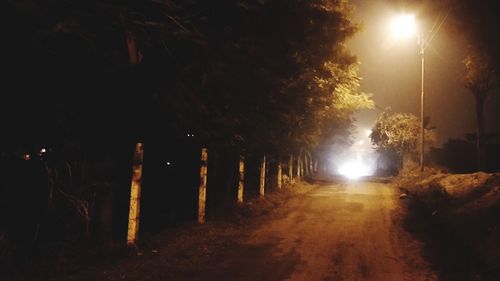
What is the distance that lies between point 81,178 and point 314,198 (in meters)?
12.7

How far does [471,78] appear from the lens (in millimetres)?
28469

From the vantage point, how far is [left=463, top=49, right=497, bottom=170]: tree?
27.5m

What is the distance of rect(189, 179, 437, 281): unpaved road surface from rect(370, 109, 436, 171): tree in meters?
21.6

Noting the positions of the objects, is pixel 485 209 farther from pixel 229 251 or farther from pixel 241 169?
pixel 241 169

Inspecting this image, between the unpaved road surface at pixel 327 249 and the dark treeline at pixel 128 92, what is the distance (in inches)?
118

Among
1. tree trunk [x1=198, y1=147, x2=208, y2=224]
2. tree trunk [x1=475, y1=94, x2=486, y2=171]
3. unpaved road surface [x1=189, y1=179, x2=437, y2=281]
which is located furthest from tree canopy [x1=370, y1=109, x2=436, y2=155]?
tree trunk [x1=198, y1=147, x2=208, y2=224]

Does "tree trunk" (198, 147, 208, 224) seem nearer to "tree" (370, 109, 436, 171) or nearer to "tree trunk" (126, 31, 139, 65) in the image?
"tree trunk" (126, 31, 139, 65)

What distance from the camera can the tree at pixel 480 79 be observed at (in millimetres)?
27547

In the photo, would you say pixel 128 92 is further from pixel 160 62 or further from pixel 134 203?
pixel 134 203

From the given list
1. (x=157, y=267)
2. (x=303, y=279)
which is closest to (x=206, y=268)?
(x=157, y=267)

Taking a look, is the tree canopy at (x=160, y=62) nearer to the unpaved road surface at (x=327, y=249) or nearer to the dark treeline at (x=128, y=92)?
the dark treeline at (x=128, y=92)

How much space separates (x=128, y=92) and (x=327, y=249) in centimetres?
588

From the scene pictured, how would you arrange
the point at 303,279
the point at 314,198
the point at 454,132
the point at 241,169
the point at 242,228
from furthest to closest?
the point at 454,132 < the point at 314,198 < the point at 241,169 < the point at 242,228 < the point at 303,279

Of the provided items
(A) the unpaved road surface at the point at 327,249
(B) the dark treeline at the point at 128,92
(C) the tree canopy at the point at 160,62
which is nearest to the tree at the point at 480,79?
(A) the unpaved road surface at the point at 327,249
